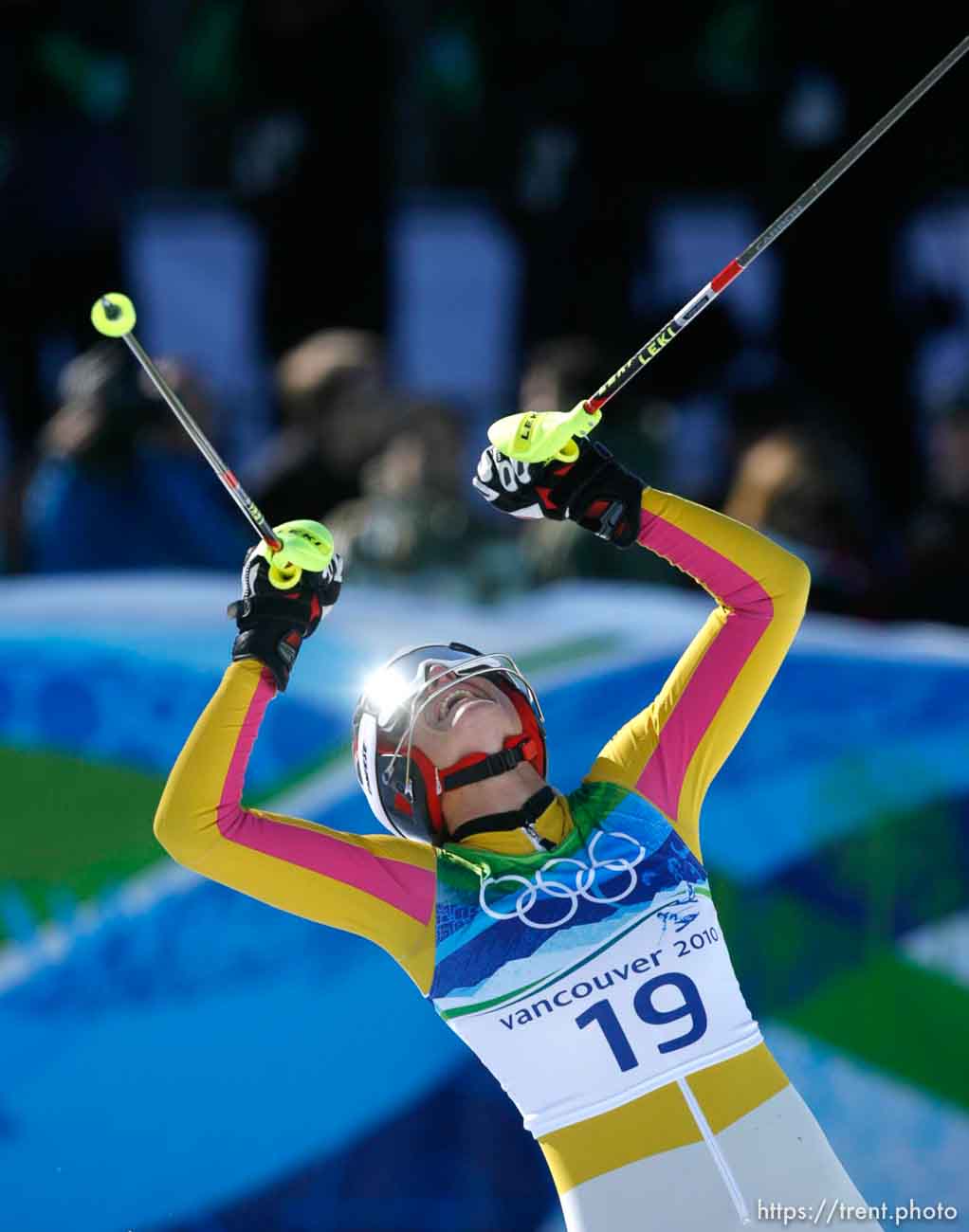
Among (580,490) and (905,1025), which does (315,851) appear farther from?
(905,1025)

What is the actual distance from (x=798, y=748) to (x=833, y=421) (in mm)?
2399

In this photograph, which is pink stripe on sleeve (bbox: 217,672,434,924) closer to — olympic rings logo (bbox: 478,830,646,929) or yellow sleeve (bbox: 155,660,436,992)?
yellow sleeve (bbox: 155,660,436,992)

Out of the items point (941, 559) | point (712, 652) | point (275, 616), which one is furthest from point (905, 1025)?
point (275, 616)

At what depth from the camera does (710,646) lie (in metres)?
3.99

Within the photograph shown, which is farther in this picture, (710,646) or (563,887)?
(710,646)

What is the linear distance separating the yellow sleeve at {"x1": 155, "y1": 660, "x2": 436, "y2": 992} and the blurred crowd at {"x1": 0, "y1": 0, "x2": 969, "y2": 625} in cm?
285

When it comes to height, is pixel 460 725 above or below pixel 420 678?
below

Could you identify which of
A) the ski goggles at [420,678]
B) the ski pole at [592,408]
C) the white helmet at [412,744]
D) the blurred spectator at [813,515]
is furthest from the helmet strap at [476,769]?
the blurred spectator at [813,515]

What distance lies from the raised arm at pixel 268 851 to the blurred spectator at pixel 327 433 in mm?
2251

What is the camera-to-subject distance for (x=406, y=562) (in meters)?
5.55

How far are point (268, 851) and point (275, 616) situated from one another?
15.8 inches

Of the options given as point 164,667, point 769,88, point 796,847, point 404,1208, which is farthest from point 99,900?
point 769,88

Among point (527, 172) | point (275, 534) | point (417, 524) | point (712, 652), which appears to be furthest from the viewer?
point (527, 172)

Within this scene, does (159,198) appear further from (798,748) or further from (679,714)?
(679,714)
